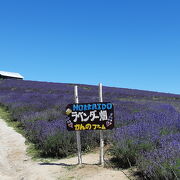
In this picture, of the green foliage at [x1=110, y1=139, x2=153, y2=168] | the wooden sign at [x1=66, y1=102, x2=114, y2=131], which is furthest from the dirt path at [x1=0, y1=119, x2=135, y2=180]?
the wooden sign at [x1=66, y1=102, x2=114, y2=131]

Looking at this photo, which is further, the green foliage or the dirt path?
the green foliage

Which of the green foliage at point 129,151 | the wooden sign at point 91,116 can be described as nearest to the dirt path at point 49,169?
the green foliage at point 129,151

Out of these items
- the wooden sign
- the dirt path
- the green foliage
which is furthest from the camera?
the wooden sign

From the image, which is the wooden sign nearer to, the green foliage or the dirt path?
the green foliage

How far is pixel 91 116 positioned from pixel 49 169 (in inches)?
48.5

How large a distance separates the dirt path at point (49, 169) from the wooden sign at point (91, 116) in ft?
2.38

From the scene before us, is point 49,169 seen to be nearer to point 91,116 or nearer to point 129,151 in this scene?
point 91,116

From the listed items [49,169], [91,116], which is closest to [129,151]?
[91,116]

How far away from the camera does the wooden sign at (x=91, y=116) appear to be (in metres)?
4.79

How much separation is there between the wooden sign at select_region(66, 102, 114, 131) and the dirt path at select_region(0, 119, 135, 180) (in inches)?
28.6

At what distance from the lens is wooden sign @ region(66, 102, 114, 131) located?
15.7 feet

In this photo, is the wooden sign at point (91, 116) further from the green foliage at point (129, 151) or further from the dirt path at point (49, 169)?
the dirt path at point (49, 169)

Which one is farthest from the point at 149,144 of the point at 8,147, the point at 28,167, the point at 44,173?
the point at 8,147

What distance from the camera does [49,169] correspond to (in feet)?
15.9
